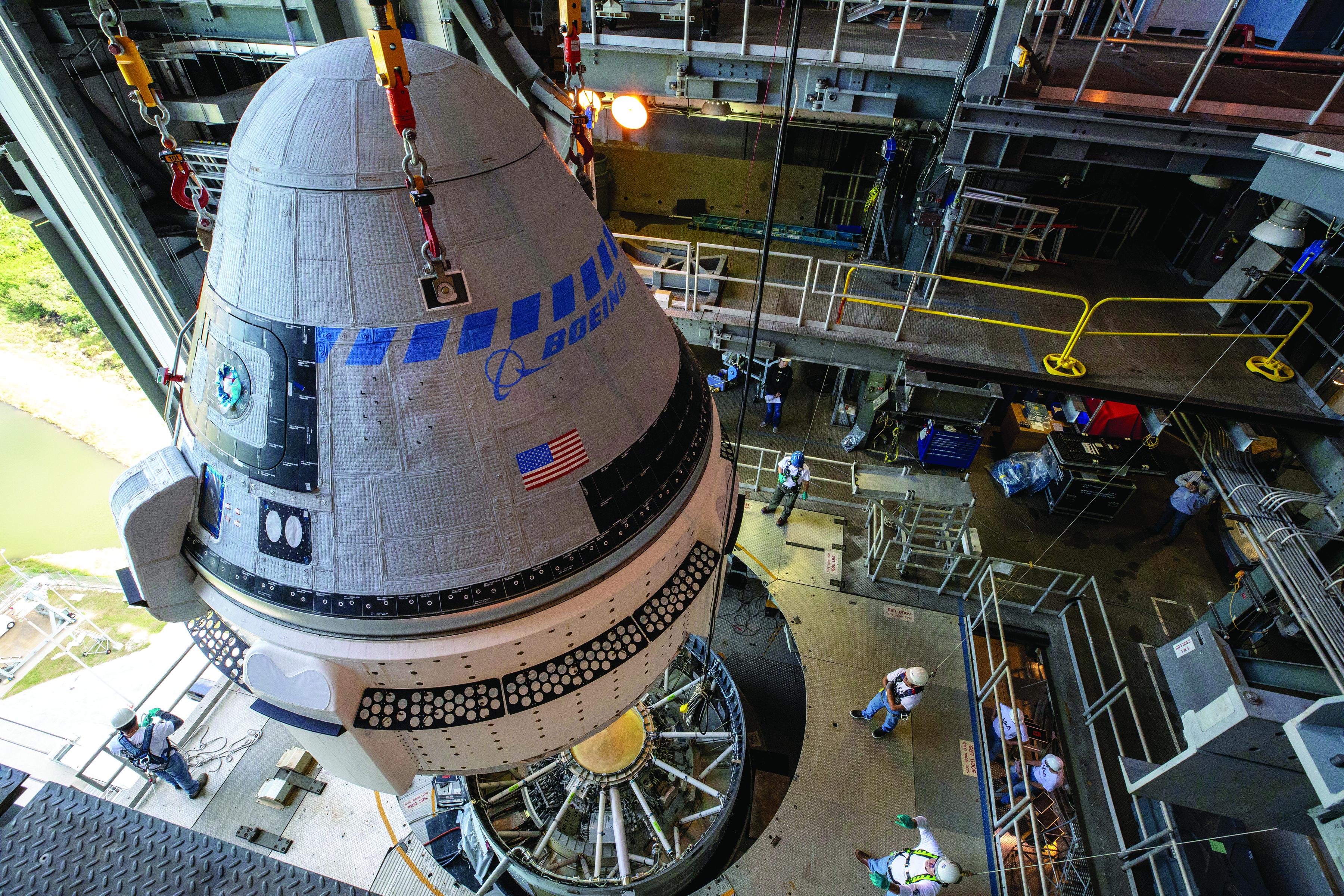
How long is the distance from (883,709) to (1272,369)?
9549mm

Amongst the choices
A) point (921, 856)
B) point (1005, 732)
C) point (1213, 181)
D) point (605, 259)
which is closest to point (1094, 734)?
point (1005, 732)

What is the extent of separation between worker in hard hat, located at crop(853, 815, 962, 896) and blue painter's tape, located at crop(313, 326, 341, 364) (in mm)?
7976

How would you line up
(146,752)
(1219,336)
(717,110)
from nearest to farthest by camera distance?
(146,752), (1219,336), (717,110)

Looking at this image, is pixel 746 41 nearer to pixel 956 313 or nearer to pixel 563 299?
pixel 956 313

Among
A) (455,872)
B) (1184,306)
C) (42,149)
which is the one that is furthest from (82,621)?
(1184,306)

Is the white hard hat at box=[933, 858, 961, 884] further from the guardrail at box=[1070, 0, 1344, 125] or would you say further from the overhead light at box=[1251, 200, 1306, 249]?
the guardrail at box=[1070, 0, 1344, 125]

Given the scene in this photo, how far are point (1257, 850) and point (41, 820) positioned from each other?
12.8 m

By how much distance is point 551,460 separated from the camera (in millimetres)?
4000

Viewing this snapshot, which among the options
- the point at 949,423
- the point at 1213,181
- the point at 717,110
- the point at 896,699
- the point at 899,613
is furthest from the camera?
the point at 949,423

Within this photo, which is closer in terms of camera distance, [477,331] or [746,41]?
[477,331]

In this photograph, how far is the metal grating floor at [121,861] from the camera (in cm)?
311

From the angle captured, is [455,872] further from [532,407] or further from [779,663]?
[532,407]

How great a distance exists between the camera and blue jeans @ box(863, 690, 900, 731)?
8758mm

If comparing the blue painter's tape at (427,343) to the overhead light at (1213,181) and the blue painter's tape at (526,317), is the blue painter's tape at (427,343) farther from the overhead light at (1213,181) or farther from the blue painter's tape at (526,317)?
the overhead light at (1213,181)
